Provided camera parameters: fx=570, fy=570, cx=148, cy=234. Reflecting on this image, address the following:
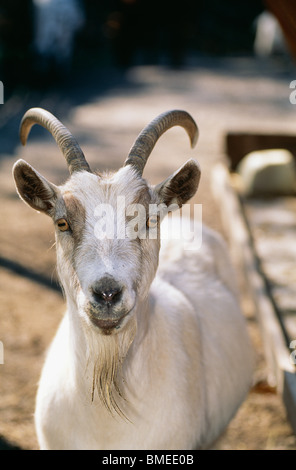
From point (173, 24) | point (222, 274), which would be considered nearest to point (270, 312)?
point (222, 274)

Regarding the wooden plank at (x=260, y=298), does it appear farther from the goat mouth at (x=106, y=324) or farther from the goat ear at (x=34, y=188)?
the goat ear at (x=34, y=188)

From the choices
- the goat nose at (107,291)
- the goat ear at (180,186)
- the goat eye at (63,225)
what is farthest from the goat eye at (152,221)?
the goat nose at (107,291)

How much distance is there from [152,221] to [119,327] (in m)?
0.59

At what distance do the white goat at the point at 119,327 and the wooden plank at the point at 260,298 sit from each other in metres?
0.66

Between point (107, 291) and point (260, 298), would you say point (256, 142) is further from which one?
point (107, 291)

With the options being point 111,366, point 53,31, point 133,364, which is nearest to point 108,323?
point 111,366

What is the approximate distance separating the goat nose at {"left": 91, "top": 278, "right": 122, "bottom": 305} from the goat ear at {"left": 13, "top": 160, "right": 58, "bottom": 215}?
0.63 m

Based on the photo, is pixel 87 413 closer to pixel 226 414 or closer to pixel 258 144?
pixel 226 414

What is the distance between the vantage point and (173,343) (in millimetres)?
3117

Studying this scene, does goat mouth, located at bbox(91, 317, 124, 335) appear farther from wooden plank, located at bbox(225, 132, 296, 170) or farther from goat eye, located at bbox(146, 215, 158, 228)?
wooden plank, located at bbox(225, 132, 296, 170)

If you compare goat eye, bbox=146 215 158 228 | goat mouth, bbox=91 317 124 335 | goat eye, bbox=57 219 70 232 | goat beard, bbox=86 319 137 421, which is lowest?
goat beard, bbox=86 319 137 421

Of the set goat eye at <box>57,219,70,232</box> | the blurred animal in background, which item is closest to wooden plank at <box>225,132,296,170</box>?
goat eye at <box>57,219,70,232</box>

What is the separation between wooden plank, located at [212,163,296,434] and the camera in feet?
12.8

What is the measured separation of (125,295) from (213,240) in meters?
2.05
